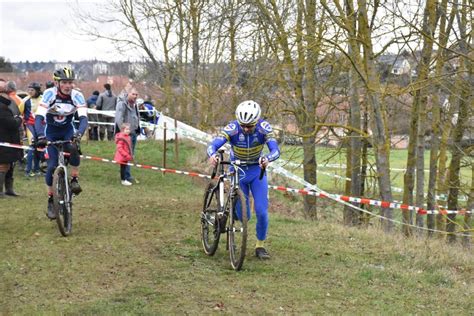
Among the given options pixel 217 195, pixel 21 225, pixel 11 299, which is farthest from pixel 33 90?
pixel 11 299

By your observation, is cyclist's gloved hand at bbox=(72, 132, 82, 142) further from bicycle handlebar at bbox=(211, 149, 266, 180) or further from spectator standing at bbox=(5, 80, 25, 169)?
spectator standing at bbox=(5, 80, 25, 169)

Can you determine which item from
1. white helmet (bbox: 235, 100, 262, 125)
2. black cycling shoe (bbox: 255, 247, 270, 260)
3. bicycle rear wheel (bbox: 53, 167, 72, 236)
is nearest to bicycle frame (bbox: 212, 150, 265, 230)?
white helmet (bbox: 235, 100, 262, 125)

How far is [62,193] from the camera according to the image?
836 centimetres

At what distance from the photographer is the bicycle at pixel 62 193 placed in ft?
26.8

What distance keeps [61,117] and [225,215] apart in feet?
8.95

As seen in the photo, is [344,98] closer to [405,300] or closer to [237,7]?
[237,7]

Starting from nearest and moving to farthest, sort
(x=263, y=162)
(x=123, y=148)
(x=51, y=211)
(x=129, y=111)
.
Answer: (x=263, y=162) < (x=51, y=211) < (x=129, y=111) < (x=123, y=148)

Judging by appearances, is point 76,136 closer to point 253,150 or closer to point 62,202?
point 62,202

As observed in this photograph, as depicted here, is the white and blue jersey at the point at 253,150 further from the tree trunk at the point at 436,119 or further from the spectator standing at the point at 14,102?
the spectator standing at the point at 14,102

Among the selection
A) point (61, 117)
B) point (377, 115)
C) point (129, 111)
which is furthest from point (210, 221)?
point (129, 111)

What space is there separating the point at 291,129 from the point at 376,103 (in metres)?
3.47

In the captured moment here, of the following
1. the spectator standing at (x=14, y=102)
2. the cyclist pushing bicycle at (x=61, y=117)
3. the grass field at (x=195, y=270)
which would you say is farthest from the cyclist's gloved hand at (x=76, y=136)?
the spectator standing at (x=14, y=102)

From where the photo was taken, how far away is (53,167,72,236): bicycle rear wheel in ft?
26.7

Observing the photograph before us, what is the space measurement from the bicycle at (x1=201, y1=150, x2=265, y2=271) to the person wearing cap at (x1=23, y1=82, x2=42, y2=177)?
716cm
